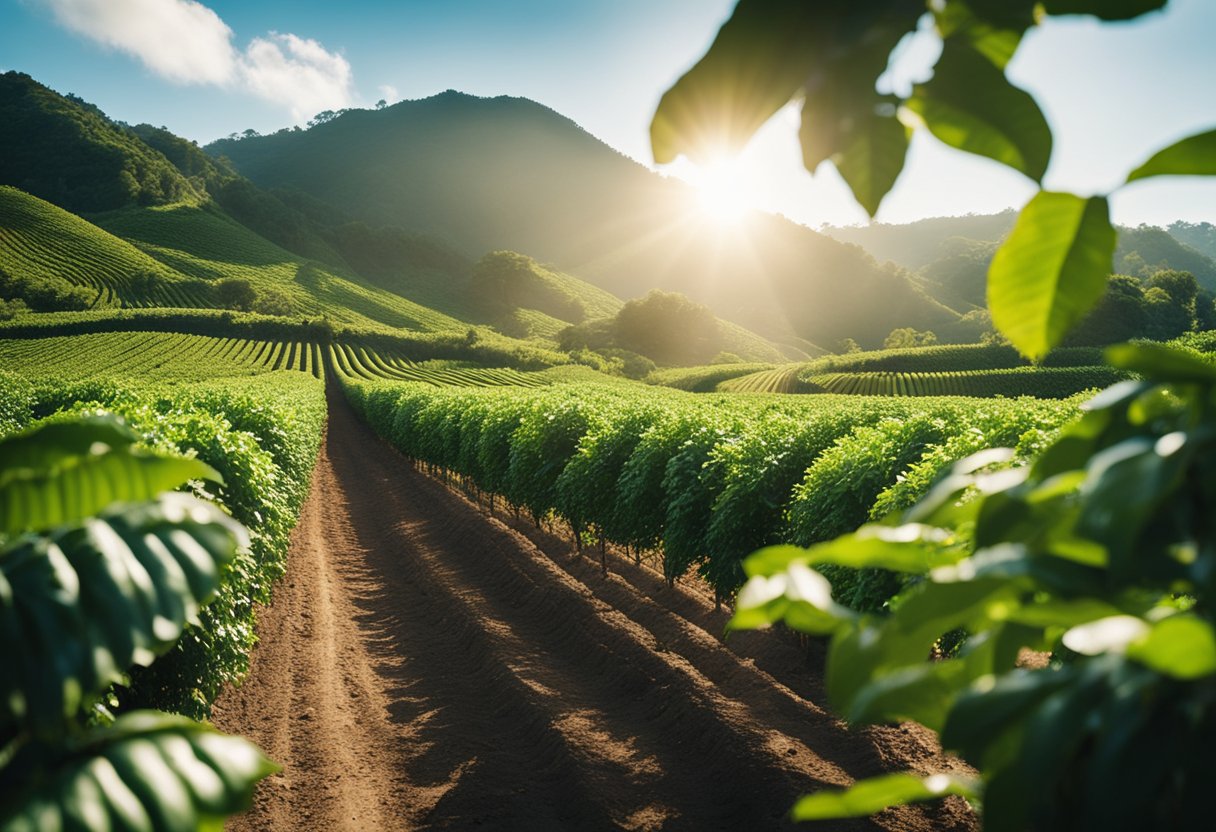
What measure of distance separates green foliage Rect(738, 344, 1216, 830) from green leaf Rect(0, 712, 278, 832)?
1.68 ft

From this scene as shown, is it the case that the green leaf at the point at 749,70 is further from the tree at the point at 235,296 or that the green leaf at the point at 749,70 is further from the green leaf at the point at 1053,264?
the tree at the point at 235,296

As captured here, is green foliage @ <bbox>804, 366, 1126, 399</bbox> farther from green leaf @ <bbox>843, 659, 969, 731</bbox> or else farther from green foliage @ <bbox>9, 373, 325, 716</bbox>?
green leaf @ <bbox>843, 659, 969, 731</bbox>

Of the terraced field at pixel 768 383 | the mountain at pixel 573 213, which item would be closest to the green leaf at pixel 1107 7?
the terraced field at pixel 768 383

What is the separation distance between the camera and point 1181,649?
0.44 meters

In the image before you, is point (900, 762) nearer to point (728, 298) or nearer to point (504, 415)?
point (504, 415)

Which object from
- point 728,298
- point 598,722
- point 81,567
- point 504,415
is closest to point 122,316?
point 504,415

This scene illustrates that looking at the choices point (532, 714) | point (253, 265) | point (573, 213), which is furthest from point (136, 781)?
point (573, 213)

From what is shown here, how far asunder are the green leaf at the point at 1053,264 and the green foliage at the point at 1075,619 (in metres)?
0.15

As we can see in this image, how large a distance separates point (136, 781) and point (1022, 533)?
823 millimetres

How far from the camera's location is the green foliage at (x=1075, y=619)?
457 millimetres

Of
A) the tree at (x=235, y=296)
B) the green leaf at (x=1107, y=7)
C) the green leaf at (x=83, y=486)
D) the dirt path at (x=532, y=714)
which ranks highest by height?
the tree at (x=235, y=296)

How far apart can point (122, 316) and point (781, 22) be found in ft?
282

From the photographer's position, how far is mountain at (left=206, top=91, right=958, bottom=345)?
133 m

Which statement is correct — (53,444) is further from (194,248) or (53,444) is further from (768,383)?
(194,248)
